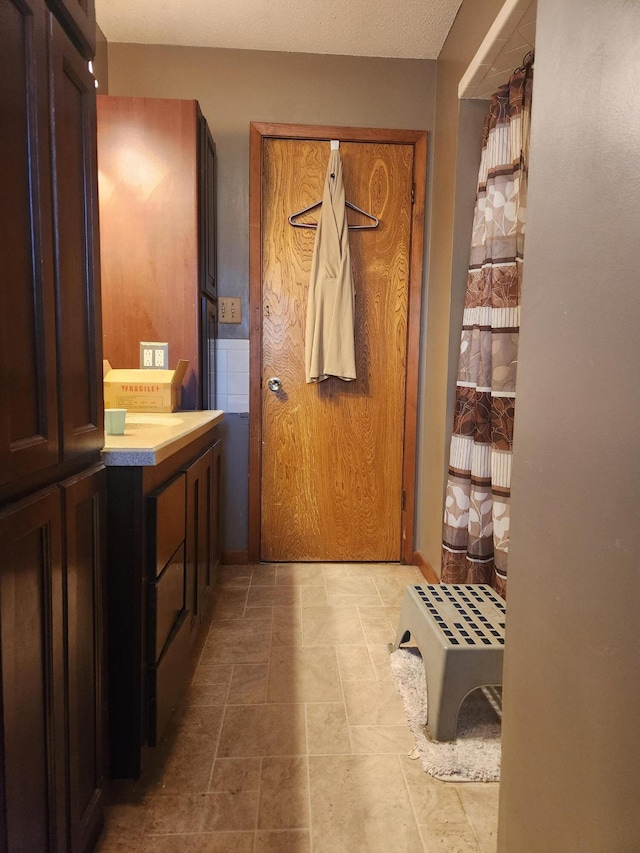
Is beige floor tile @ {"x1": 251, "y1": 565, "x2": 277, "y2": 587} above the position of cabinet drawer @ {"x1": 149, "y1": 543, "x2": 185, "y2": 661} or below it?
below

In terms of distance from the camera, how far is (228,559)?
2688 millimetres

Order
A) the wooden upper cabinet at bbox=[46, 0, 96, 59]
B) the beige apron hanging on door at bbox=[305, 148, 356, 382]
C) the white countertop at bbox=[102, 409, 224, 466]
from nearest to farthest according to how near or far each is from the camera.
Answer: the wooden upper cabinet at bbox=[46, 0, 96, 59]
the white countertop at bbox=[102, 409, 224, 466]
the beige apron hanging on door at bbox=[305, 148, 356, 382]

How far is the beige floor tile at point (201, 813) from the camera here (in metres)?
1.13

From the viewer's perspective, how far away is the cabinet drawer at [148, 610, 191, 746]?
1169 millimetres

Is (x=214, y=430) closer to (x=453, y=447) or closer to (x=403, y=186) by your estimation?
(x=453, y=447)

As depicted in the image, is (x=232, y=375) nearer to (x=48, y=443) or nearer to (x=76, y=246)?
(x=76, y=246)

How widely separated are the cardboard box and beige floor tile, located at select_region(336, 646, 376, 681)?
112 cm

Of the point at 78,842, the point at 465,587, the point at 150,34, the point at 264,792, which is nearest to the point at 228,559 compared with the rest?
the point at 465,587

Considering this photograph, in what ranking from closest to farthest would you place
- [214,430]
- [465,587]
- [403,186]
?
[465,587] → [214,430] → [403,186]

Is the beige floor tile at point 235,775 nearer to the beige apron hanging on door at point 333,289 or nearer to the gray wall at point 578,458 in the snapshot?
the gray wall at point 578,458

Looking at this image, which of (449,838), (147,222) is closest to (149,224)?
(147,222)

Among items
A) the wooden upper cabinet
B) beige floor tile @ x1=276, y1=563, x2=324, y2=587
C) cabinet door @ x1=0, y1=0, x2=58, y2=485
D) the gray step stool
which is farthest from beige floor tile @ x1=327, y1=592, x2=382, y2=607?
the wooden upper cabinet

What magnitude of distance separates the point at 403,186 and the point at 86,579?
2.39m

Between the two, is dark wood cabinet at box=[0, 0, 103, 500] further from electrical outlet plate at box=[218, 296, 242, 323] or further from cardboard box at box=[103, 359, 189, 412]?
A: electrical outlet plate at box=[218, 296, 242, 323]
